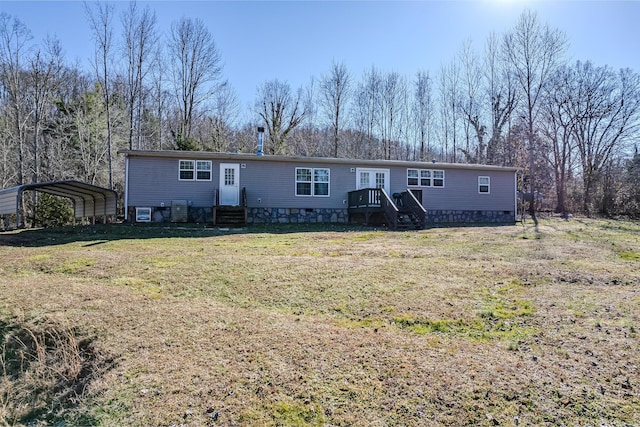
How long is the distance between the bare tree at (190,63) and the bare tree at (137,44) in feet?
11.0

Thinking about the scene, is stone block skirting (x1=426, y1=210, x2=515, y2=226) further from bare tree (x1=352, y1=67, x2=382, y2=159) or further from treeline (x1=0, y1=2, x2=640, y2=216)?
bare tree (x1=352, y1=67, x2=382, y2=159)

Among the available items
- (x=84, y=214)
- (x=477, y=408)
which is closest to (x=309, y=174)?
(x=84, y=214)

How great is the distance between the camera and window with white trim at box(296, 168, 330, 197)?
628 inches

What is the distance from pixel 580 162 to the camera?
26.1 m

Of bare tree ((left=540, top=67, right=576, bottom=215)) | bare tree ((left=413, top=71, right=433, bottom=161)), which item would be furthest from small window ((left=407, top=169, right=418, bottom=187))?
bare tree ((left=413, top=71, right=433, bottom=161))

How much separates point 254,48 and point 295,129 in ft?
41.1

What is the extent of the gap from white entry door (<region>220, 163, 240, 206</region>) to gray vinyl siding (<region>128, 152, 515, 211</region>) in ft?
0.50

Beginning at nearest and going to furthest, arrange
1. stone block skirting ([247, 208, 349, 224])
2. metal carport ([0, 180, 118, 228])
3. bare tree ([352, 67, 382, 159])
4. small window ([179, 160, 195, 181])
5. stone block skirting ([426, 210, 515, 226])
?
metal carport ([0, 180, 118, 228]) < small window ([179, 160, 195, 181]) < stone block skirting ([247, 208, 349, 224]) < stone block skirting ([426, 210, 515, 226]) < bare tree ([352, 67, 382, 159])

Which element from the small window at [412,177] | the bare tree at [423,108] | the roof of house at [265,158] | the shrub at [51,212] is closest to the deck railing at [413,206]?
the small window at [412,177]

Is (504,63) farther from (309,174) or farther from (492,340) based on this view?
(492,340)

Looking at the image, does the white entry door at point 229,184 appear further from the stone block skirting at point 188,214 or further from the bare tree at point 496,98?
the bare tree at point 496,98

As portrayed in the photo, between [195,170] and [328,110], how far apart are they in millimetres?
17609

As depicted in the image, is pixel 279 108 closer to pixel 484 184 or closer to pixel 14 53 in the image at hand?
pixel 14 53

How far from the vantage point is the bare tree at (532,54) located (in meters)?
23.5
